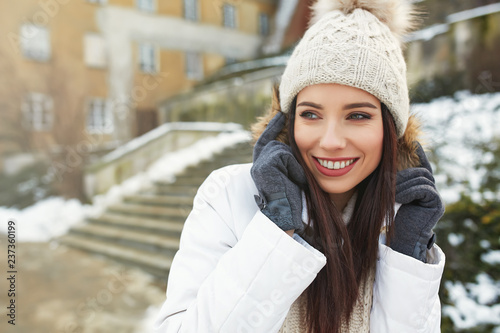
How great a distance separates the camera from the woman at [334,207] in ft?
3.01

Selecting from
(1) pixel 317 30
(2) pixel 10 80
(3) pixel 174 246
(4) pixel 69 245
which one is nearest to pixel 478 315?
(1) pixel 317 30

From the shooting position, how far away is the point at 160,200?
16.2 ft

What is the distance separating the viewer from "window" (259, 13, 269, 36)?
6555 mm

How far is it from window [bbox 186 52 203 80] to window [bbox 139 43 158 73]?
2.10 feet

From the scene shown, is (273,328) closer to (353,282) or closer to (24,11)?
(353,282)

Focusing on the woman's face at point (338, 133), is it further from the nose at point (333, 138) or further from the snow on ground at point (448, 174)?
the snow on ground at point (448, 174)

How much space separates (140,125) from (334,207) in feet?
18.7

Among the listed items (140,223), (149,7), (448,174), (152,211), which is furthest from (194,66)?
(448,174)

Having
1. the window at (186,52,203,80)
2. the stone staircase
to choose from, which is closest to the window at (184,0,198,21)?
the window at (186,52,203,80)

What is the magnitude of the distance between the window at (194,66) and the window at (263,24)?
1290 millimetres

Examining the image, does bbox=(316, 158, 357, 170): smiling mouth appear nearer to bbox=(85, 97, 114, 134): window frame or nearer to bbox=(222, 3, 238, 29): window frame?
bbox=(85, 97, 114, 134): window frame

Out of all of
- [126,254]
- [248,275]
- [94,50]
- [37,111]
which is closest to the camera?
[248,275]

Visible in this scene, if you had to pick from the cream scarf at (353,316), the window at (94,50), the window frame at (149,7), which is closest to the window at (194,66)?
the window frame at (149,7)

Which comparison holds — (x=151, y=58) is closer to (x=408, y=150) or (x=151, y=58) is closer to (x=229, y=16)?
(x=229, y=16)
